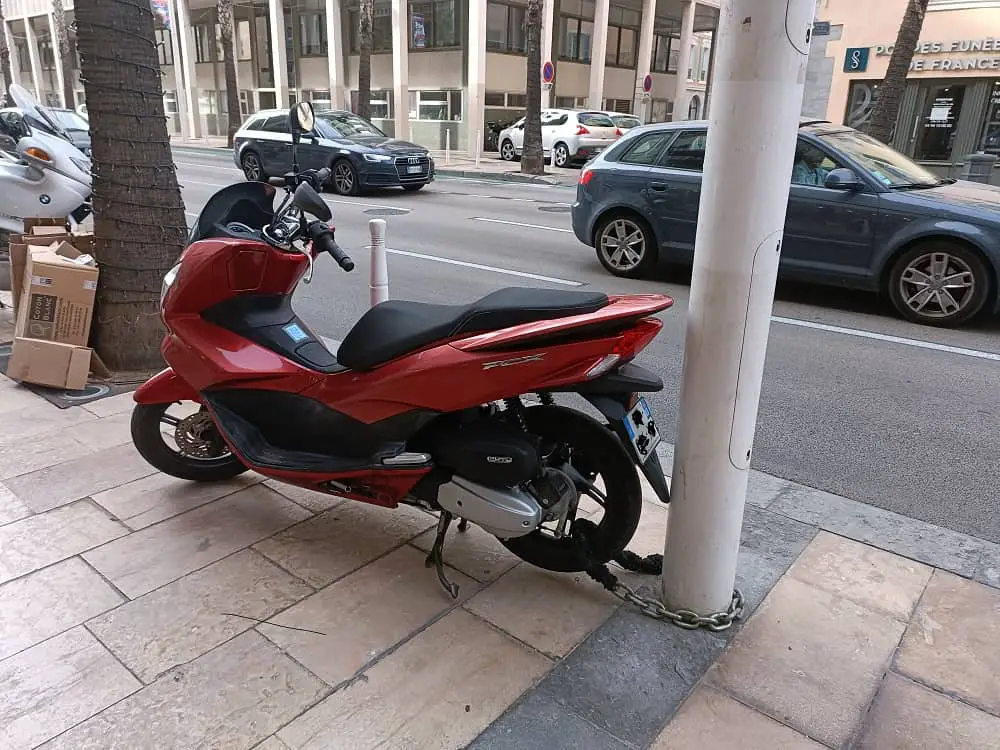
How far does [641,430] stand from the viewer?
2.68 meters

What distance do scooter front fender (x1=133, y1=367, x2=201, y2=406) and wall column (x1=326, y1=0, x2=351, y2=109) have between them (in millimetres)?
31290

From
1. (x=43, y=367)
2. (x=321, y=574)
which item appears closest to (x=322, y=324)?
(x=43, y=367)

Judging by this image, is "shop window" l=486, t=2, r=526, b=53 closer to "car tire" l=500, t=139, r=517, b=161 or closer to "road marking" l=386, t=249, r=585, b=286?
"car tire" l=500, t=139, r=517, b=161

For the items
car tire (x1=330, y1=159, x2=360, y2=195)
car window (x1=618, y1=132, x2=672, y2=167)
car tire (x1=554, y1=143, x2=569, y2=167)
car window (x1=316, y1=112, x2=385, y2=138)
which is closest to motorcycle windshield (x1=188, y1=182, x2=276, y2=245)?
car window (x1=618, y1=132, x2=672, y2=167)

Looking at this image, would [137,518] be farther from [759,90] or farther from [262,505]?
[759,90]

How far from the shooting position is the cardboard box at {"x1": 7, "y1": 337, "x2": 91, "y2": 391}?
4.88 meters

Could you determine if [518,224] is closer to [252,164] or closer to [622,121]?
[252,164]

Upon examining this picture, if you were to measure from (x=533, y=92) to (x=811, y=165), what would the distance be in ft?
45.1

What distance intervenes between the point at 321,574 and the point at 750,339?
1905 mm

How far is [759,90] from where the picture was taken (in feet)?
7.37

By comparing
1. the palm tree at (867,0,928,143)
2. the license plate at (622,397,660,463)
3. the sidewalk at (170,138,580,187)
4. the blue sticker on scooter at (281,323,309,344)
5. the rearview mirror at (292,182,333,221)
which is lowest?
the sidewalk at (170,138,580,187)

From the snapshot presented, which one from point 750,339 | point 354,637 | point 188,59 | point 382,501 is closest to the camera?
point 750,339

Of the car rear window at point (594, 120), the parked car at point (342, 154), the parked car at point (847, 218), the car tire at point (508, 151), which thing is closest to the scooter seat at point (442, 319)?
the parked car at point (847, 218)

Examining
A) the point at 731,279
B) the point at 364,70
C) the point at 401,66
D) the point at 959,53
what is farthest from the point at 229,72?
the point at 731,279
